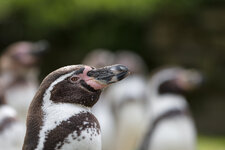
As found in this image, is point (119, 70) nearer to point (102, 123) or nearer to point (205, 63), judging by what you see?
point (102, 123)

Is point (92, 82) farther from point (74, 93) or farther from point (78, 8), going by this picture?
point (78, 8)

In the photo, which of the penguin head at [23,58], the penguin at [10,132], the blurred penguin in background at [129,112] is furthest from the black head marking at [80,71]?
the blurred penguin in background at [129,112]

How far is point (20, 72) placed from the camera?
7.31 metres

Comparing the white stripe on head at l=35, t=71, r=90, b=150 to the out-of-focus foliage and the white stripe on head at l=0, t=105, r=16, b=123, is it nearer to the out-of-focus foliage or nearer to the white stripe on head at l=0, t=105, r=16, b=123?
the white stripe on head at l=0, t=105, r=16, b=123

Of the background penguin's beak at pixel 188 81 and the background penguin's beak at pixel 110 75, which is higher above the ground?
the background penguin's beak at pixel 188 81

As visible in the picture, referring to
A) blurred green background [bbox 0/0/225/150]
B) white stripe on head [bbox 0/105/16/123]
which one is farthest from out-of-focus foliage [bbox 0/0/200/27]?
white stripe on head [bbox 0/105/16/123]

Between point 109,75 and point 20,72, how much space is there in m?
4.55

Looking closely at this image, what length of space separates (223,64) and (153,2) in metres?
1.92

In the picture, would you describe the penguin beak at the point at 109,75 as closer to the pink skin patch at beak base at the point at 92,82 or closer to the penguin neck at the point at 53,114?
the pink skin patch at beak base at the point at 92,82

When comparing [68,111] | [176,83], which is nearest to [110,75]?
[68,111]

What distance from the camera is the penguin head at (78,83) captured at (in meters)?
2.79

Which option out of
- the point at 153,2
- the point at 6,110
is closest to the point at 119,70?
the point at 6,110

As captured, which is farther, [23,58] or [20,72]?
[23,58]

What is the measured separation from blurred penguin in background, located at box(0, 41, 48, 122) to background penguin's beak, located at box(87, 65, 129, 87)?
3.90 metres
